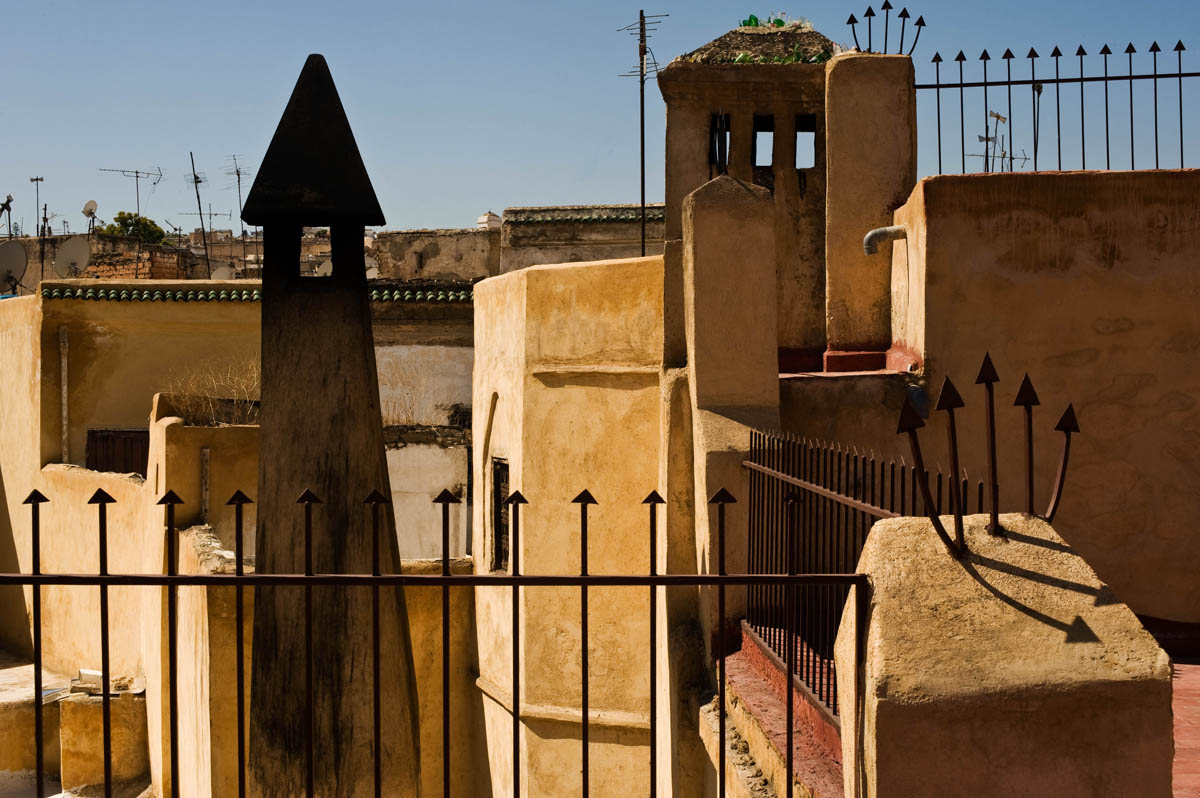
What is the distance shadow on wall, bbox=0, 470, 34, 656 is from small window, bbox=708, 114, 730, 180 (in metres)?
10.8

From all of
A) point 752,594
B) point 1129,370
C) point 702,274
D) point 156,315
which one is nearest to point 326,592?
point 752,594

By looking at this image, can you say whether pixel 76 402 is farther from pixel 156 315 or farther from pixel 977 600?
pixel 977 600

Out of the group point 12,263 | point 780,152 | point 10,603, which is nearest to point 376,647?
point 780,152

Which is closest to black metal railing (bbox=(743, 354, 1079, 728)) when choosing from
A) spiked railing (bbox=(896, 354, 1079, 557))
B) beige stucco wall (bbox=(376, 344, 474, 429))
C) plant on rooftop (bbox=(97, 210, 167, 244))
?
spiked railing (bbox=(896, 354, 1079, 557))

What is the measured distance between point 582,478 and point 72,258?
15.8m

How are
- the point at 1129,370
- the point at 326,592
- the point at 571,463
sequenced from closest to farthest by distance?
the point at 326,592 → the point at 1129,370 → the point at 571,463

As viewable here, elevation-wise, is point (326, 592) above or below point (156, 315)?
below

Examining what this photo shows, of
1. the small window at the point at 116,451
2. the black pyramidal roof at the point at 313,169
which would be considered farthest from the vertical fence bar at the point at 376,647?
the small window at the point at 116,451

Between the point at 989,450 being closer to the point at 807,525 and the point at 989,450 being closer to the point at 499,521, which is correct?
the point at 807,525

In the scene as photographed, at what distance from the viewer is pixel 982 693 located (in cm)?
321

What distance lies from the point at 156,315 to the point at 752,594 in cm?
1257

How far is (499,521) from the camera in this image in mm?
11273

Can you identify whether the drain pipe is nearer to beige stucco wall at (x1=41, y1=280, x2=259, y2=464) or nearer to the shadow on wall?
beige stucco wall at (x1=41, y1=280, x2=259, y2=464)

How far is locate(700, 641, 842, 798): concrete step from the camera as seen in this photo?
4559 mm
